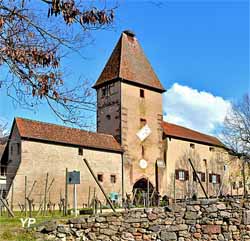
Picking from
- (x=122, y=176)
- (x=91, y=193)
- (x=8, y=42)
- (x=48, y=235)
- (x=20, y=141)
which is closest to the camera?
(x=8, y=42)

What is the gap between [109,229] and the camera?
10.5m

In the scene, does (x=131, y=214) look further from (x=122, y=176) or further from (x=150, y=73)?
(x=150, y=73)

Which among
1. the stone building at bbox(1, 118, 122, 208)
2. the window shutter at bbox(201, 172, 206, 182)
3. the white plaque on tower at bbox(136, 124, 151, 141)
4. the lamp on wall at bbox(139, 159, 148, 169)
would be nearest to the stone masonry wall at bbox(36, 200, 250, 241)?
the stone building at bbox(1, 118, 122, 208)

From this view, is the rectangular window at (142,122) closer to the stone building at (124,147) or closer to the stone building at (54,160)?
the stone building at (124,147)

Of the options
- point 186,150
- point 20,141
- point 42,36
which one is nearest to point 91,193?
point 20,141

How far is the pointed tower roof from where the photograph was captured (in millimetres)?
39219

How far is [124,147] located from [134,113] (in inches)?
144

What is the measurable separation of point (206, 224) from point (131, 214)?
77.6 inches

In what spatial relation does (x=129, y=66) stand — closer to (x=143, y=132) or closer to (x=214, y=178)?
(x=143, y=132)

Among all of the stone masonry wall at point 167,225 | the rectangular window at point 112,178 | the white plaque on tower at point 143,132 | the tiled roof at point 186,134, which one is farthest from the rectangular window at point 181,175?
the stone masonry wall at point 167,225

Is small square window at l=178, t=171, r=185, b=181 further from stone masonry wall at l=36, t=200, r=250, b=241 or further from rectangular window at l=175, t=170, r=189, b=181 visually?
stone masonry wall at l=36, t=200, r=250, b=241

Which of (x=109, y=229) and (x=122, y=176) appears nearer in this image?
(x=109, y=229)

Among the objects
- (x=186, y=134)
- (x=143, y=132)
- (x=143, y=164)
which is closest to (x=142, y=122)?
(x=143, y=132)

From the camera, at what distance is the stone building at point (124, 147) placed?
31.0 m
